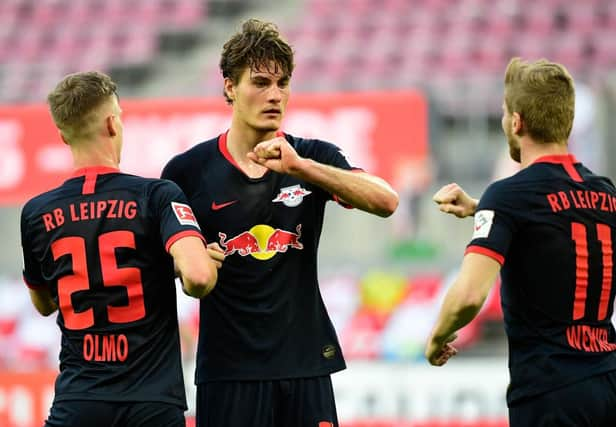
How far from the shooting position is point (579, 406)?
13.4 ft

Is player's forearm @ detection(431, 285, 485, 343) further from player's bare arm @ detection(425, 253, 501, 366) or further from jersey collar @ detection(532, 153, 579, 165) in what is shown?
jersey collar @ detection(532, 153, 579, 165)

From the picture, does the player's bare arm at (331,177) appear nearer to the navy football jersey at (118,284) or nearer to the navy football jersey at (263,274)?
the navy football jersey at (263,274)

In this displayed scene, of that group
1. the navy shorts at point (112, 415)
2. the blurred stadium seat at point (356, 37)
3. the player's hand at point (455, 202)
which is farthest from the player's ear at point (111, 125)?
the blurred stadium seat at point (356, 37)

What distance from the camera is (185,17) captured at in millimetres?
18719

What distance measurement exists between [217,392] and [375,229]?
6576 mm

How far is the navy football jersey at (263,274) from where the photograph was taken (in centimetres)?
465

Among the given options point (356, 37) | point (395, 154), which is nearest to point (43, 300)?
point (395, 154)

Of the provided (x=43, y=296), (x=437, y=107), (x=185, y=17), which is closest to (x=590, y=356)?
(x=43, y=296)

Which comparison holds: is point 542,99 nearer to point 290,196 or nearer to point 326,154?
point 326,154

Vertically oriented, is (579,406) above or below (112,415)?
below

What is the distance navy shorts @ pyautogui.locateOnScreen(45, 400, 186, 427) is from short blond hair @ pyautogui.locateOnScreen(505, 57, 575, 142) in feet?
5.58

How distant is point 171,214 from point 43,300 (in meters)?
0.78

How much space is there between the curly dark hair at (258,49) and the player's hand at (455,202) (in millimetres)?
807

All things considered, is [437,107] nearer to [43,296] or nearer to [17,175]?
[17,175]
